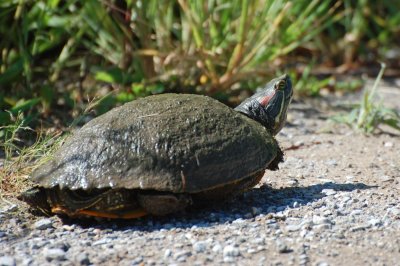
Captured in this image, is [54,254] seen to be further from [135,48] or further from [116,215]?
[135,48]

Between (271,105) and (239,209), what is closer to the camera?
(239,209)

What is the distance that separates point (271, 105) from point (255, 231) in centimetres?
92

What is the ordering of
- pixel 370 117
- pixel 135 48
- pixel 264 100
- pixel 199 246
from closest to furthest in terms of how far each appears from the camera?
1. pixel 199 246
2. pixel 264 100
3. pixel 370 117
4. pixel 135 48

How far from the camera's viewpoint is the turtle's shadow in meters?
Result: 3.15

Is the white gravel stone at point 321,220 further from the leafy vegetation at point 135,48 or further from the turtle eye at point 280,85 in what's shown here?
the leafy vegetation at point 135,48

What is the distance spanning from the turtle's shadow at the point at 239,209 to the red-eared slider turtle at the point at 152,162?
0.08 m

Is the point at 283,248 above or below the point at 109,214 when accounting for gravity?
below

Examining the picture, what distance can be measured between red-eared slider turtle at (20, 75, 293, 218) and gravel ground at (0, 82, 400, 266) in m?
0.10

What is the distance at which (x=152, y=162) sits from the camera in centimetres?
307

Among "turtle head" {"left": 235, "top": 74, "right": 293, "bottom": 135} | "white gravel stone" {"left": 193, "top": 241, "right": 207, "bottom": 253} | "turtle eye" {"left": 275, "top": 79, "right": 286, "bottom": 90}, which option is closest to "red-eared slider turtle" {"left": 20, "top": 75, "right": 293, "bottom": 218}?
"white gravel stone" {"left": 193, "top": 241, "right": 207, "bottom": 253}

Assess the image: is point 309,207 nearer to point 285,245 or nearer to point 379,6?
point 285,245

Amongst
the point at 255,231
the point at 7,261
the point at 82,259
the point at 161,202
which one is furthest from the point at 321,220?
the point at 7,261

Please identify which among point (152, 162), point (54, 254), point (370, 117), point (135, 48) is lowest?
point (54, 254)

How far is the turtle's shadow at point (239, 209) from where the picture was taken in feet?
10.3
